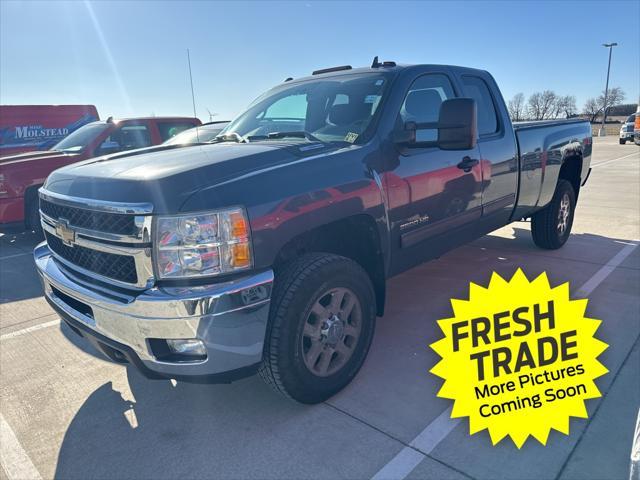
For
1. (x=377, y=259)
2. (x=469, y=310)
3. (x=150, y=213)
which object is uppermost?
(x=150, y=213)

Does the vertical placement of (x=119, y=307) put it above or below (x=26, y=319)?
above

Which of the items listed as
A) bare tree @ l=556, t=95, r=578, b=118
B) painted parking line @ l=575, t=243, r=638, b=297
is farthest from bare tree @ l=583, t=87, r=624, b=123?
painted parking line @ l=575, t=243, r=638, b=297

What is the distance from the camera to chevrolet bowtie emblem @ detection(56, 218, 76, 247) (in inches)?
99.0

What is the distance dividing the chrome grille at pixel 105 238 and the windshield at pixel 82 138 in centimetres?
517

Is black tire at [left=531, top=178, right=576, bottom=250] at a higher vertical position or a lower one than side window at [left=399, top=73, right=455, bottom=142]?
lower

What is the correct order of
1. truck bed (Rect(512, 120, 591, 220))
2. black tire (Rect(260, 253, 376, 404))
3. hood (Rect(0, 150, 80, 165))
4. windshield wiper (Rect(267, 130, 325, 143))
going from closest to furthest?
black tire (Rect(260, 253, 376, 404)) < windshield wiper (Rect(267, 130, 325, 143)) < truck bed (Rect(512, 120, 591, 220)) < hood (Rect(0, 150, 80, 165))

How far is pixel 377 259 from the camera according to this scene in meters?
2.95

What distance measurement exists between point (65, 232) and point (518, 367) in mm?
2723

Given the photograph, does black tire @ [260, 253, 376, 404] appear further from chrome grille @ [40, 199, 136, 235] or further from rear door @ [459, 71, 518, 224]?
rear door @ [459, 71, 518, 224]

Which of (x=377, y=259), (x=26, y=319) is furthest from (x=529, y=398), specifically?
(x=26, y=319)

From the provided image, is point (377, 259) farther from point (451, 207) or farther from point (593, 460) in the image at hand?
point (593, 460)

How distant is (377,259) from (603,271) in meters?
3.03

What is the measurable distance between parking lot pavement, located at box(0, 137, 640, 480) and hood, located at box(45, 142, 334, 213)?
50.1 inches

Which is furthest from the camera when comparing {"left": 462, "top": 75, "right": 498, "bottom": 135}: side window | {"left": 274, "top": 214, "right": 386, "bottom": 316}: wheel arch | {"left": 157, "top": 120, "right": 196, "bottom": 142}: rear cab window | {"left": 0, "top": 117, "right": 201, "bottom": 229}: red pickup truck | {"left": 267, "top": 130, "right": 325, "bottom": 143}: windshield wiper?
{"left": 157, "top": 120, "right": 196, "bottom": 142}: rear cab window
